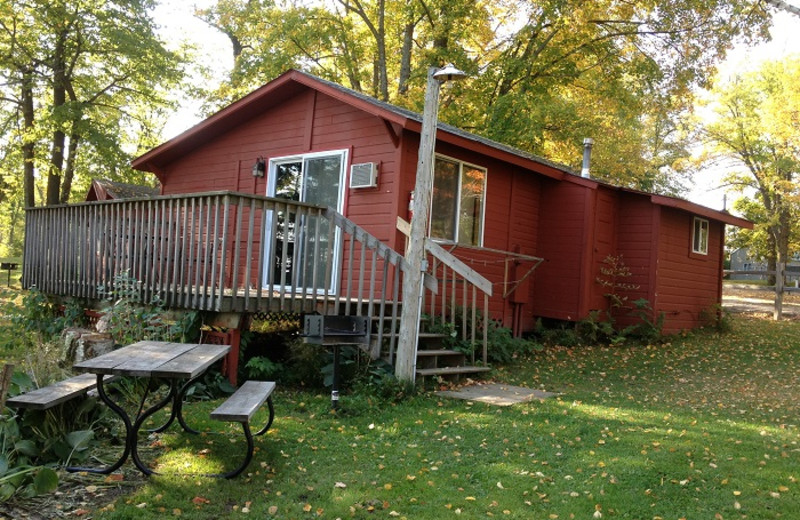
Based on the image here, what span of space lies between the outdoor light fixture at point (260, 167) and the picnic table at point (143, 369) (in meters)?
5.73

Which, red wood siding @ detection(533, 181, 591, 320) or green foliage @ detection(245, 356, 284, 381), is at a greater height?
red wood siding @ detection(533, 181, 591, 320)

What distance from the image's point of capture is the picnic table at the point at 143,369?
3.67m

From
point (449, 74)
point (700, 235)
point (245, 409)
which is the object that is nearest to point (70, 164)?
point (449, 74)

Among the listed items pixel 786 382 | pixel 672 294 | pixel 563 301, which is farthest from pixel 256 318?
pixel 672 294

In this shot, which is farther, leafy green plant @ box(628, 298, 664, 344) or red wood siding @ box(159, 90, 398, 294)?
leafy green plant @ box(628, 298, 664, 344)

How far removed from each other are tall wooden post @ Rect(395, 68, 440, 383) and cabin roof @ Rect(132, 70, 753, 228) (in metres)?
1.53

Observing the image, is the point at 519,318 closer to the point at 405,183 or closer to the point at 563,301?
the point at 563,301

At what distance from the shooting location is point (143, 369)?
145 inches

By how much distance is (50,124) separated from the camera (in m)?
18.1

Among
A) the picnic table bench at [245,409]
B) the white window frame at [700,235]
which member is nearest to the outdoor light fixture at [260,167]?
the picnic table bench at [245,409]

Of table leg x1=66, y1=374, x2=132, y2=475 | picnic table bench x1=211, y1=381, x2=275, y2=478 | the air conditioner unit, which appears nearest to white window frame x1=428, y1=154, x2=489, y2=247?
the air conditioner unit

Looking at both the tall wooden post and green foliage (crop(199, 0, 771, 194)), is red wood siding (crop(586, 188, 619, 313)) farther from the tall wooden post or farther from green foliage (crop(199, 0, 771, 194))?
the tall wooden post

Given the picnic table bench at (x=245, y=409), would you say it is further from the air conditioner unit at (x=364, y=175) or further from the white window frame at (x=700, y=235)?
the white window frame at (x=700, y=235)

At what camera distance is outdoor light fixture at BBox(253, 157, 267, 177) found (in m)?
10.1
